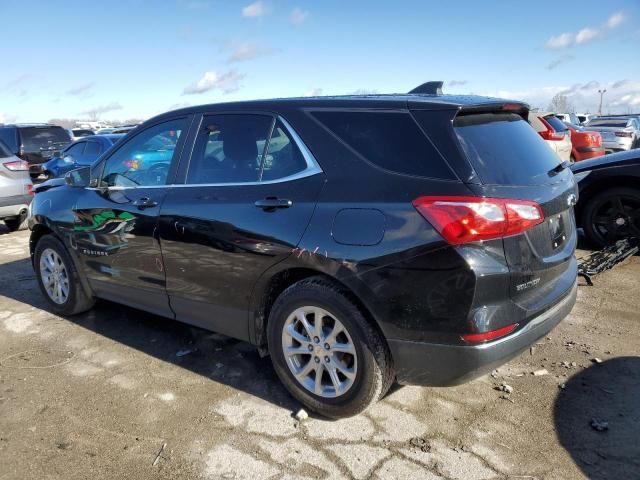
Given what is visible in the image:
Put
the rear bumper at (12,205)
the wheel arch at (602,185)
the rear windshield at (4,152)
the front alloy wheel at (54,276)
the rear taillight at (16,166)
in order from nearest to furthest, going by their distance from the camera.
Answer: the front alloy wheel at (54,276) → the wheel arch at (602,185) → the rear bumper at (12,205) → the rear taillight at (16,166) → the rear windshield at (4,152)

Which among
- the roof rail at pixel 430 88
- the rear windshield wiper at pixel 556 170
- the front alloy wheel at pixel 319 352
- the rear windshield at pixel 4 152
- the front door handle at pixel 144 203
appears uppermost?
the roof rail at pixel 430 88

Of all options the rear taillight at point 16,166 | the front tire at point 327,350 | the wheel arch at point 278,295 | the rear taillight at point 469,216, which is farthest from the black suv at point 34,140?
the rear taillight at point 469,216

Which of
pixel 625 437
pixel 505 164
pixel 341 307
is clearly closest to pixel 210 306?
pixel 341 307

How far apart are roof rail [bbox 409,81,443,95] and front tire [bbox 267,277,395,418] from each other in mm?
1427

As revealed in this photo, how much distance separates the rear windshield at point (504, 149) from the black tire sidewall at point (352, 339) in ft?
3.21

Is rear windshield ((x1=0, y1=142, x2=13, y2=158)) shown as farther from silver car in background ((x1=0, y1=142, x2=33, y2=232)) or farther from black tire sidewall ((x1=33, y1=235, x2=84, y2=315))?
black tire sidewall ((x1=33, y1=235, x2=84, y2=315))

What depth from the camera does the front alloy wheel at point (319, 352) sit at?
297 centimetres

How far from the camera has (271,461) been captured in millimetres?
2748

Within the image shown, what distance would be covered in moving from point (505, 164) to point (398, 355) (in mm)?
1148

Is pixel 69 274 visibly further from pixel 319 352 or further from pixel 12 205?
pixel 12 205

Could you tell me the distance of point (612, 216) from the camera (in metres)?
6.12

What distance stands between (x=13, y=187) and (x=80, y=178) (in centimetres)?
519

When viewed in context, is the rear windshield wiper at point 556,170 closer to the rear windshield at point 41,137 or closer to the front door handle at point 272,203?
the front door handle at point 272,203

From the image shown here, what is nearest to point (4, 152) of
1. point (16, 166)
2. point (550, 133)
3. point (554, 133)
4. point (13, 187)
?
point (16, 166)
